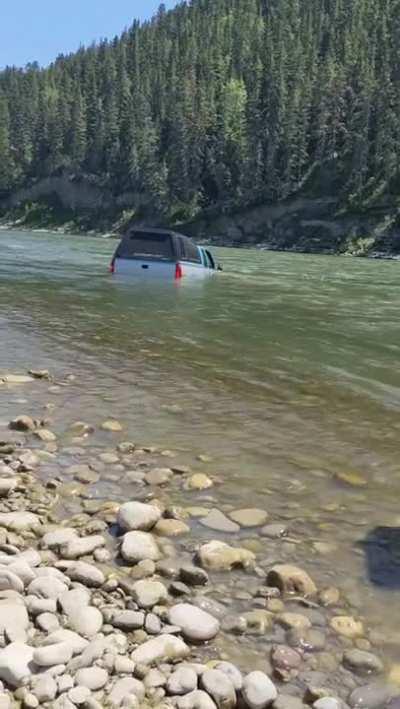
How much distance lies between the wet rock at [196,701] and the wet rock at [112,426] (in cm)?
489

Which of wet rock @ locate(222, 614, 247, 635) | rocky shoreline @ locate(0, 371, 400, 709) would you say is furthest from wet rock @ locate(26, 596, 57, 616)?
wet rock @ locate(222, 614, 247, 635)

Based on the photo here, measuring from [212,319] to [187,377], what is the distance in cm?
744

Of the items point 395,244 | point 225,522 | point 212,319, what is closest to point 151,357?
point 212,319

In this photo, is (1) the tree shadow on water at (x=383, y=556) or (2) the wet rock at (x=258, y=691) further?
(1) the tree shadow on water at (x=383, y=556)

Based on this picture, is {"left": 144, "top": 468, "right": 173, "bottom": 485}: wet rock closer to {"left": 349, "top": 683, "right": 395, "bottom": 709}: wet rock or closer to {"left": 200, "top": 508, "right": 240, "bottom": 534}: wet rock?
{"left": 200, "top": 508, "right": 240, "bottom": 534}: wet rock

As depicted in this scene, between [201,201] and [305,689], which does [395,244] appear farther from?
[305,689]

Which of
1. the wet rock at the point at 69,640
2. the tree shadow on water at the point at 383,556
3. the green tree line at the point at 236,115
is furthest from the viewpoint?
the green tree line at the point at 236,115

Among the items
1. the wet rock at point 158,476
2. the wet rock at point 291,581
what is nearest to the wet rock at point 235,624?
the wet rock at point 291,581

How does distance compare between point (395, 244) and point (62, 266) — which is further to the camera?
point (395, 244)

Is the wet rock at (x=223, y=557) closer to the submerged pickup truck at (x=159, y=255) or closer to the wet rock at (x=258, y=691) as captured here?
the wet rock at (x=258, y=691)

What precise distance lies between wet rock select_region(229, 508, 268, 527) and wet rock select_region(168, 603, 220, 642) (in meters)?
1.54

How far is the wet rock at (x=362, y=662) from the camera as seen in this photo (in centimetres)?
409

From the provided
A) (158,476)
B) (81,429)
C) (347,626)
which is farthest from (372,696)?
(81,429)

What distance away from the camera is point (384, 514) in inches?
246
